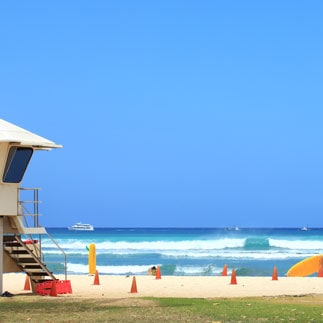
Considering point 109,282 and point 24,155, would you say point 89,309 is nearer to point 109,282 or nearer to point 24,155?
point 24,155

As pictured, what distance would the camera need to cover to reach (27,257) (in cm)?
2944

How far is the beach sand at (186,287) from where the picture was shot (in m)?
29.4

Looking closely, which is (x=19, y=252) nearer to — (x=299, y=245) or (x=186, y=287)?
(x=186, y=287)

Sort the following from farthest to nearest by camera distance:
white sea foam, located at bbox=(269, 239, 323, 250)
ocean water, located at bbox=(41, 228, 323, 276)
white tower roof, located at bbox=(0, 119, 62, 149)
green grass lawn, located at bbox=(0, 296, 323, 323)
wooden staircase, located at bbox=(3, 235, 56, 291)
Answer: white sea foam, located at bbox=(269, 239, 323, 250)
ocean water, located at bbox=(41, 228, 323, 276)
wooden staircase, located at bbox=(3, 235, 56, 291)
white tower roof, located at bbox=(0, 119, 62, 149)
green grass lawn, located at bbox=(0, 296, 323, 323)

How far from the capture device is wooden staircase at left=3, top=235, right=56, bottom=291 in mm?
29141

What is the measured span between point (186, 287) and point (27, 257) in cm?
662

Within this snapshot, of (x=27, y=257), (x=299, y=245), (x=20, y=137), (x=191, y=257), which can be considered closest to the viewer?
(x=20, y=137)

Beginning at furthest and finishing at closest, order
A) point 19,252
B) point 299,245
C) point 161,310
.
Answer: point 299,245, point 19,252, point 161,310

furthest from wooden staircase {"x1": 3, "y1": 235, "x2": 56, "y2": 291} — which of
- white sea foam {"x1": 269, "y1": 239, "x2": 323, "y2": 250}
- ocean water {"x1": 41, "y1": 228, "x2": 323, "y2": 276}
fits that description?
white sea foam {"x1": 269, "y1": 239, "x2": 323, "y2": 250}

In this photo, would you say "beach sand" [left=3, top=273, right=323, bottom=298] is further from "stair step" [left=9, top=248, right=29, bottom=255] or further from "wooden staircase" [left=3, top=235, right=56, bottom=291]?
"stair step" [left=9, top=248, right=29, bottom=255]

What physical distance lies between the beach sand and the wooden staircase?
121 cm

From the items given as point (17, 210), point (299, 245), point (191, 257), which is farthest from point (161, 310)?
point (299, 245)

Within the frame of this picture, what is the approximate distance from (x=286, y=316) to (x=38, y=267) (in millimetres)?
11226

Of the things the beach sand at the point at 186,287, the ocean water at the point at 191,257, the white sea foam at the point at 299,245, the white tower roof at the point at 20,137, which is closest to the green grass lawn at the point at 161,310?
the beach sand at the point at 186,287
